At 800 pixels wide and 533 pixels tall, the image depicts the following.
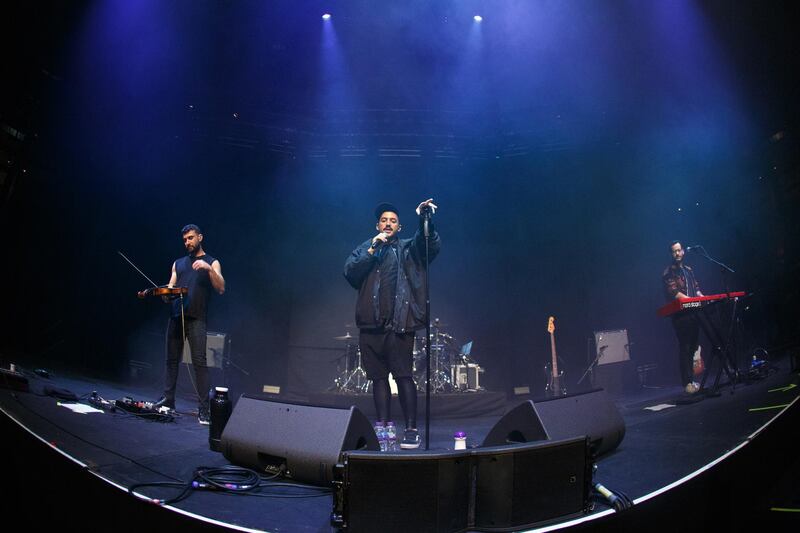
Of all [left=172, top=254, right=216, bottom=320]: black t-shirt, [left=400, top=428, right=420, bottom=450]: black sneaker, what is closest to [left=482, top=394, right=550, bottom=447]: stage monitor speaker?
[left=400, top=428, right=420, bottom=450]: black sneaker

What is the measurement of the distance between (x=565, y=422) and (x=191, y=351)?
3.79m

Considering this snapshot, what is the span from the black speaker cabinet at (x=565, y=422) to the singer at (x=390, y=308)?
108 cm

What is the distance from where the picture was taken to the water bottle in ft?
10.1

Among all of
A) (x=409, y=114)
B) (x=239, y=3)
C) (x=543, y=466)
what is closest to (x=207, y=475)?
(x=543, y=466)

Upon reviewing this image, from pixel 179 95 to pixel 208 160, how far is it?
4.17ft

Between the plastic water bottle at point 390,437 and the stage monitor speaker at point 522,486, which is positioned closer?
the stage monitor speaker at point 522,486

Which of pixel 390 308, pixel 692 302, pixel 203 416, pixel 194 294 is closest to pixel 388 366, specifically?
pixel 390 308

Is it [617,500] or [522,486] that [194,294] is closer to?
[522,486]

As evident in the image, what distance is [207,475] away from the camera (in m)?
2.36

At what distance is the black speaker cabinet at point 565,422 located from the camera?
A: 234cm

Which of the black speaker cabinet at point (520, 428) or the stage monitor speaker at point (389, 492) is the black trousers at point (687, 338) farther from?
the stage monitor speaker at point (389, 492)

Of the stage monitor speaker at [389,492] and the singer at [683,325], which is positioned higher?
the singer at [683,325]

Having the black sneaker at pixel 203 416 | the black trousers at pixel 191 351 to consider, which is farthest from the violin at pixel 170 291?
the black sneaker at pixel 203 416

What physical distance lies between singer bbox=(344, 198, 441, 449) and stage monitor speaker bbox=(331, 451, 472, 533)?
1.85 metres
